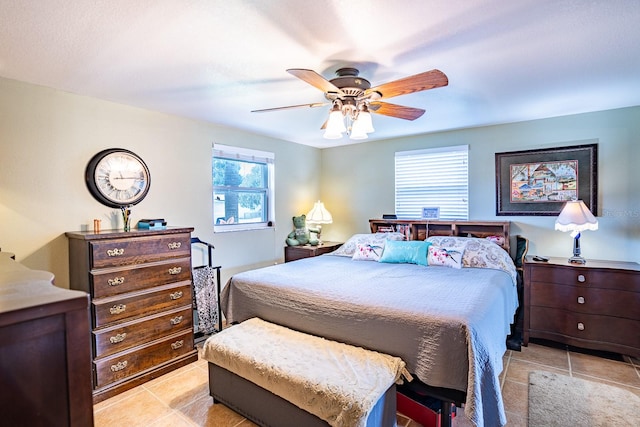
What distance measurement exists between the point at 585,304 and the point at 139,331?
391 cm

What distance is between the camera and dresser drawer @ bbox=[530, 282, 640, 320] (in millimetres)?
2746

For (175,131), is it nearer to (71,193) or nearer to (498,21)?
(71,193)

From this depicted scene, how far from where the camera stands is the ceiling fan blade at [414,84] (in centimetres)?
184

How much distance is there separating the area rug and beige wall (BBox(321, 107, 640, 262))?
150cm

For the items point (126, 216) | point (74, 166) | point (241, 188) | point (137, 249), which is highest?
point (74, 166)

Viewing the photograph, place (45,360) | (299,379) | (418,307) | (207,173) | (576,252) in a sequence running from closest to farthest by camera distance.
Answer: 1. (45,360)
2. (299,379)
3. (418,307)
4. (576,252)
5. (207,173)

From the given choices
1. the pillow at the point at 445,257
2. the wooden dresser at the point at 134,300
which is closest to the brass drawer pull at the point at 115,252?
the wooden dresser at the point at 134,300

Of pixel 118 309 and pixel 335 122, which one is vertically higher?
pixel 335 122

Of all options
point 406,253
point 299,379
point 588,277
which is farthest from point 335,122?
point 588,277

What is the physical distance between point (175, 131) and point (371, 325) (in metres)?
2.79

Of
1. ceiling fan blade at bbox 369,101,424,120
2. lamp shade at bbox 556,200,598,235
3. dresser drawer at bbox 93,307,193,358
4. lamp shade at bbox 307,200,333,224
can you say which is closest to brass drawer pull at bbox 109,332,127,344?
dresser drawer at bbox 93,307,193,358

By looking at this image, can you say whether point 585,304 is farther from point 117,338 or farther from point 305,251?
point 117,338

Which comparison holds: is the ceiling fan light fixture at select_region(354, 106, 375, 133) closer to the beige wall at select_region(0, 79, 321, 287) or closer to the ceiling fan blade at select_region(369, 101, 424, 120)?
the ceiling fan blade at select_region(369, 101, 424, 120)

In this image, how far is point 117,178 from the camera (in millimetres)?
2904
